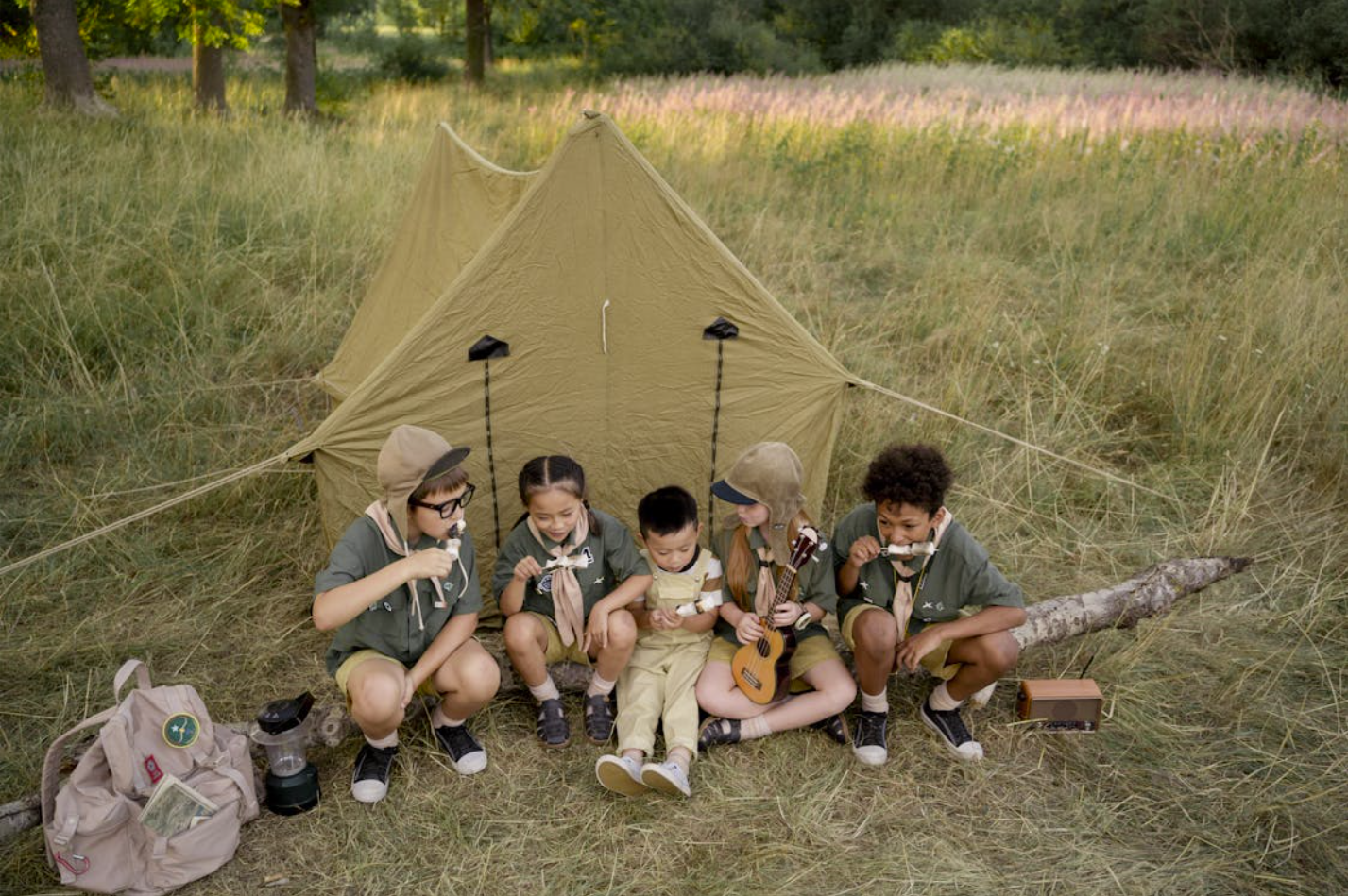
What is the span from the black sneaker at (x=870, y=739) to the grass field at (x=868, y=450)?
0.05 meters

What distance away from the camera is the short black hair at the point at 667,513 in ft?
9.71

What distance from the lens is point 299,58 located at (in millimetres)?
11867

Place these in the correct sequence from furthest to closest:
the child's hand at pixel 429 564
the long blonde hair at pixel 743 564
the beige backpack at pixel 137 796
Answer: the long blonde hair at pixel 743 564 < the child's hand at pixel 429 564 < the beige backpack at pixel 137 796

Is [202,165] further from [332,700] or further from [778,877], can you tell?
[778,877]

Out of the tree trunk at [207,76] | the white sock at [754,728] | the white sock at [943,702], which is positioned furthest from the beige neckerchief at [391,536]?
the tree trunk at [207,76]

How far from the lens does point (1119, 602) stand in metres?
3.48

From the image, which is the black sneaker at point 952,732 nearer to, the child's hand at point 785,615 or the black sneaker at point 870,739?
the black sneaker at point 870,739

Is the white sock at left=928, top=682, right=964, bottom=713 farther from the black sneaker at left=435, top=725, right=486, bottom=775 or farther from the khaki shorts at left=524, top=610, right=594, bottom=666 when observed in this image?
the black sneaker at left=435, top=725, right=486, bottom=775

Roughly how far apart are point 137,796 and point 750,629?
1.73m

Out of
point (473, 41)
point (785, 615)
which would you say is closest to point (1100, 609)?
point (785, 615)

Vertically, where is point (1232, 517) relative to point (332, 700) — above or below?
above

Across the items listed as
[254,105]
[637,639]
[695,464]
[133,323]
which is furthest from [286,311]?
[254,105]

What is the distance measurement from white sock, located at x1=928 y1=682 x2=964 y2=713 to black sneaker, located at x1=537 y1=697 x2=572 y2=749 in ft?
3.97

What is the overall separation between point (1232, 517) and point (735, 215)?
448cm
